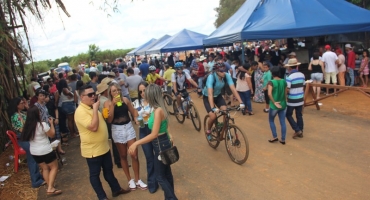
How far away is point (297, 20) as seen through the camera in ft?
32.6

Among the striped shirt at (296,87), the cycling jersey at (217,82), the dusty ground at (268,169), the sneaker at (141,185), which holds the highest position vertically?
the cycling jersey at (217,82)

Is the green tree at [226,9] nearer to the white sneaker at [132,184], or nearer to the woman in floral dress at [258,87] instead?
the woman in floral dress at [258,87]

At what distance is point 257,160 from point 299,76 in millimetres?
1998

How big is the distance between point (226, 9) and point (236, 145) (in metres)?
42.5

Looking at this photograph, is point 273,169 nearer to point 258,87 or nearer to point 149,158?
point 149,158

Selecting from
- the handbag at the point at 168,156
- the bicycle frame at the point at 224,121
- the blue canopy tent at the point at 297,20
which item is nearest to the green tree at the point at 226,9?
the blue canopy tent at the point at 297,20

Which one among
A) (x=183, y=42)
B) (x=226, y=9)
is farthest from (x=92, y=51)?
(x=183, y=42)

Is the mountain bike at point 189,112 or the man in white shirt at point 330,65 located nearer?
the mountain bike at point 189,112

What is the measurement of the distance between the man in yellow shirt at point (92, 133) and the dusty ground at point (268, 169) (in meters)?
0.73

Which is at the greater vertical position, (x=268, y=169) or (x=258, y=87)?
(x=258, y=87)

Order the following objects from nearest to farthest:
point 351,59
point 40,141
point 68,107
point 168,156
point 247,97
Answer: point 168,156 < point 40,141 < point 68,107 < point 247,97 < point 351,59

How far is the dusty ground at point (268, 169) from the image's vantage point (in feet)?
13.1

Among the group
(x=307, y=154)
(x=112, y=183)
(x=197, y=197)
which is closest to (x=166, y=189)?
(x=197, y=197)

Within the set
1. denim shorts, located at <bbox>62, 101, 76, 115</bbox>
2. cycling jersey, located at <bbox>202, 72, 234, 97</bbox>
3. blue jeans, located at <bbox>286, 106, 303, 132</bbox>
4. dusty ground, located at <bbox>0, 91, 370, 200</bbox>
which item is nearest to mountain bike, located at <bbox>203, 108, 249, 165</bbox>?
dusty ground, located at <bbox>0, 91, 370, 200</bbox>
